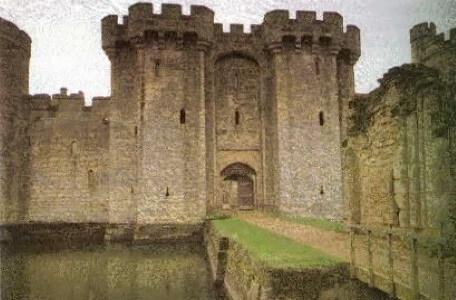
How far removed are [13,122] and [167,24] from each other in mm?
8608

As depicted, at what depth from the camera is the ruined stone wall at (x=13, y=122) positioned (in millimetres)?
22547

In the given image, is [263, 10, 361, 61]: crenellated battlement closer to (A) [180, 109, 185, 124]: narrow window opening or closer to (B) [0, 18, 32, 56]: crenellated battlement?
(A) [180, 109, 185, 124]: narrow window opening

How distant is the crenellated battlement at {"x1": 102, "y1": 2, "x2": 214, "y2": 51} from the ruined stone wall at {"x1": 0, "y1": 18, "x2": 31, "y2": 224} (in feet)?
18.8

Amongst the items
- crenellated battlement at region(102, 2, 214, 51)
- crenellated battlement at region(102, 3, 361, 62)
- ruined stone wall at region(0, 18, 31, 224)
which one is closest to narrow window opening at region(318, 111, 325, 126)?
crenellated battlement at region(102, 3, 361, 62)

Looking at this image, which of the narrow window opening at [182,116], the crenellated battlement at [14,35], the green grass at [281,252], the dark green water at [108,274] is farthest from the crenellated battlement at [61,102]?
the green grass at [281,252]

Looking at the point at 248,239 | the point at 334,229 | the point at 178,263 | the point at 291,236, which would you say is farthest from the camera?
the point at 178,263

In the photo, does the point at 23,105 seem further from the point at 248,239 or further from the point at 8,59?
the point at 248,239

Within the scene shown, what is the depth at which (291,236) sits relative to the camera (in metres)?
12.1

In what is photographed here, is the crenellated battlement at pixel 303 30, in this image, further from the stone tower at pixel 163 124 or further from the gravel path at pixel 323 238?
the gravel path at pixel 323 238

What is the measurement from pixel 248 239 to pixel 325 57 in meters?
13.0

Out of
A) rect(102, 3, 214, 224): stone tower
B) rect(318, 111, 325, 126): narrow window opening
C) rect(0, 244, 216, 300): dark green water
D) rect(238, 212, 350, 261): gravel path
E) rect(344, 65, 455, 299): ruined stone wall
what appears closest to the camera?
rect(344, 65, 455, 299): ruined stone wall

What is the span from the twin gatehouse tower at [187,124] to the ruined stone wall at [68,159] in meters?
0.05

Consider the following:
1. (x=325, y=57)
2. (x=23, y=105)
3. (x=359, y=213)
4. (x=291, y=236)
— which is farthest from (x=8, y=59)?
(x=359, y=213)

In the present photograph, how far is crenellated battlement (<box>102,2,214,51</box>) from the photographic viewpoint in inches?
818
